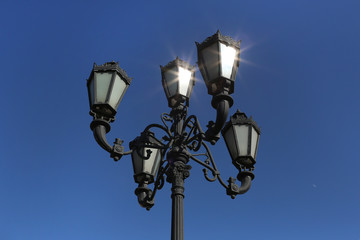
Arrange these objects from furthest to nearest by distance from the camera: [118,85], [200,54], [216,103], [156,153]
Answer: [156,153] < [118,85] < [200,54] < [216,103]

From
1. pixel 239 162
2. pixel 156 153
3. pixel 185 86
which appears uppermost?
pixel 185 86

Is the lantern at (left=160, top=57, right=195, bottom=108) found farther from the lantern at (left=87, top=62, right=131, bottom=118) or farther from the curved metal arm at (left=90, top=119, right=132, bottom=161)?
the curved metal arm at (left=90, top=119, right=132, bottom=161)

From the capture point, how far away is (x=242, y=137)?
5375 millimetres

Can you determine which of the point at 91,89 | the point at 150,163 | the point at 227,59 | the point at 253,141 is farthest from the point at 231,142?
the point at 91,89

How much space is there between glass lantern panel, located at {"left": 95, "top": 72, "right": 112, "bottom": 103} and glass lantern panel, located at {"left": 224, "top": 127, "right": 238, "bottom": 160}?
188 cm

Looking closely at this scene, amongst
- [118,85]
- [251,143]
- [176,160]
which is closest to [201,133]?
[176,160]

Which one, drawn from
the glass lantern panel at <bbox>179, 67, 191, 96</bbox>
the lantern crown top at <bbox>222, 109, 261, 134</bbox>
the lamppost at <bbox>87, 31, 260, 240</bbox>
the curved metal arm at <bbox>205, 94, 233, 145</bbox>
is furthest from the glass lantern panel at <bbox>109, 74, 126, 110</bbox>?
the lantern crown top at <bbox>222, 109, 261, 134</bbox>

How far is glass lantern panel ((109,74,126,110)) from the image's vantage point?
4.91 m

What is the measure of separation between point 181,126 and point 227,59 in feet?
3.99

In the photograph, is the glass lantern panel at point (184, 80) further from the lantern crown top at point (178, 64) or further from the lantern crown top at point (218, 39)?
the lantern crown top at point (218, 39)

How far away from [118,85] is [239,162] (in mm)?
2030

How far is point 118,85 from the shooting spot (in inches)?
→ 200

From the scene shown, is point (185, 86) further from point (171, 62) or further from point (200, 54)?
point (200, 54)

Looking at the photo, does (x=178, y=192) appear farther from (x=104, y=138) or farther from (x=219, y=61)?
(x=219, y=61)
